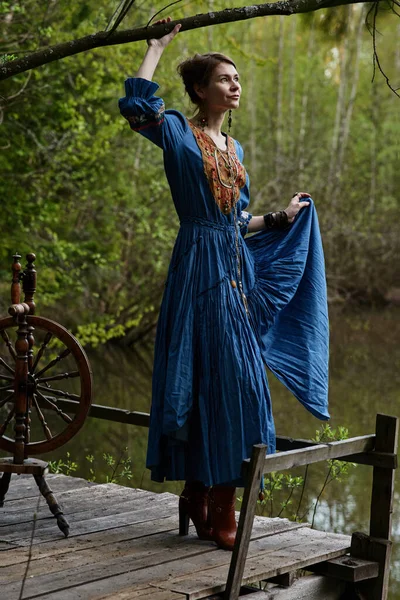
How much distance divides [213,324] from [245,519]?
0.82 metres

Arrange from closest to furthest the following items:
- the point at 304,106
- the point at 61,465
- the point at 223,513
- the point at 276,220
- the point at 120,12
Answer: the point at 120,12 → the point at 223,513 → the point at 276,220 → the point at 61,465 → the point at 304,106

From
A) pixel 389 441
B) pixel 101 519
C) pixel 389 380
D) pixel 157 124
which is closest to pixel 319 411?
pixel 389 441

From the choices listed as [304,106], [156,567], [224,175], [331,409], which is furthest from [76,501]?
[304,106]

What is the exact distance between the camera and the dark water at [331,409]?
6.86m

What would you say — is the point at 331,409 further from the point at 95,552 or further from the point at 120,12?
the point at 120,12

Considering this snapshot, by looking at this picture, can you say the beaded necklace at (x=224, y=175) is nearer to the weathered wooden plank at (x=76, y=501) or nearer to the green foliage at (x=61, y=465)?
the weathered wooden plank at (x=76, y=501)

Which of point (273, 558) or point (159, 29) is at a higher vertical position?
point (159, 29)

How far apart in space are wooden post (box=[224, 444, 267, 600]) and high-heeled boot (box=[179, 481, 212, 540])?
60 cm

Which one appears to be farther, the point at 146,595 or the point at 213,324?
the point at 213,324

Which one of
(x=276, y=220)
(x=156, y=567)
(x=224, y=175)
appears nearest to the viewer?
(x=156, y=567)

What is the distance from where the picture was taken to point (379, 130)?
2234 centimetres

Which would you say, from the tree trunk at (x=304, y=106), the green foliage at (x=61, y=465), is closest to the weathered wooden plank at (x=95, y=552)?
the green foliage at (x=61, y=465)

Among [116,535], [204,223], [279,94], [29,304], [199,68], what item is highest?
[279,94]

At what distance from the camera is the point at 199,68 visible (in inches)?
150
